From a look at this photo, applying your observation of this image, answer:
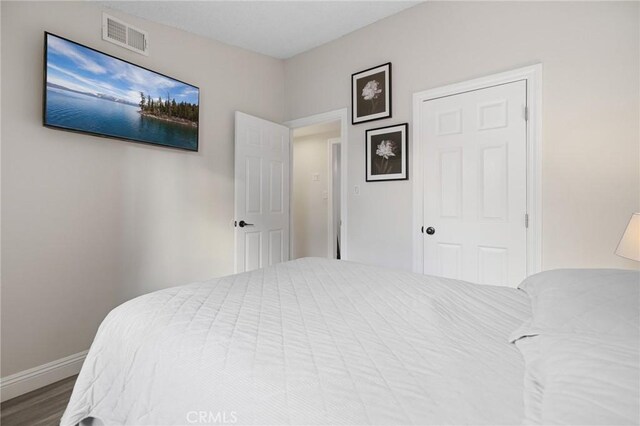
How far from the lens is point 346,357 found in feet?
2.33

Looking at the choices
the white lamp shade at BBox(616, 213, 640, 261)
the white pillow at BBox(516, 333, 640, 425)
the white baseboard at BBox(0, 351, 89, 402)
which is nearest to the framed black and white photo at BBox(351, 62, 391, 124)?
the white lamp shade at BBox(616, 213, 640, 261)

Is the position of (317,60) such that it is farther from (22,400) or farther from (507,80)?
(22,400)

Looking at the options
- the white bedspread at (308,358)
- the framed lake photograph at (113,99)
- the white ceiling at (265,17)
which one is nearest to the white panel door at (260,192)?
the framed lake photograph at (113,99)

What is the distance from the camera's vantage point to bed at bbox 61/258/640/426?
1.78 feet

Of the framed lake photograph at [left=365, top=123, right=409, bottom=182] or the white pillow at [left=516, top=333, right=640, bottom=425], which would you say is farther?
the framed lake photograph at [left=365, top=123, right=409, bottom=182]

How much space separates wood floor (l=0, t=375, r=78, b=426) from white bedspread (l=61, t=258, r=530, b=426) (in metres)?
1.06

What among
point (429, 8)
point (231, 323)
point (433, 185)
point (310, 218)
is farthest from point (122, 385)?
point (310, 218)

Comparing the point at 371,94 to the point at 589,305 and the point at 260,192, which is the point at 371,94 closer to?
the point at 260,192

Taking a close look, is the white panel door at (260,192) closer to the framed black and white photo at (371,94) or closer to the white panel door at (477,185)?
the framed black and white photo at (371,94)

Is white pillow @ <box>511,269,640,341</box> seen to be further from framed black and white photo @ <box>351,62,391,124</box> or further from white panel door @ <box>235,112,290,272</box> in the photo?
white panel door @ <box>235,112,290,272</box>

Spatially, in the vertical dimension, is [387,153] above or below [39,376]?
above

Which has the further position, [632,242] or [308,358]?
[632,242]

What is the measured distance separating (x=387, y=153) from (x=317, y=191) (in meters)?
2.37

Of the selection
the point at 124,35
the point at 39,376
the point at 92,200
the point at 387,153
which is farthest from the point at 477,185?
the point at 39,376
